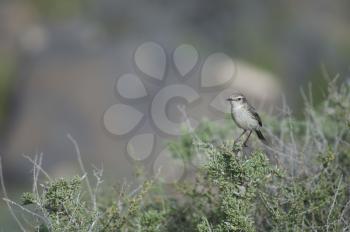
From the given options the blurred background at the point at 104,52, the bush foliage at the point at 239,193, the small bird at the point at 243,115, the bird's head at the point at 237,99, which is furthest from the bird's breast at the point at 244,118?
the blurred background at the point at 104,52

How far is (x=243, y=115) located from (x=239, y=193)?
1.04 m

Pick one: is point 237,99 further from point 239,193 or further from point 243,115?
point 239,193

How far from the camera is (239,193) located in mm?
5977

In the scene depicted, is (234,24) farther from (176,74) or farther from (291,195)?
(291,195)

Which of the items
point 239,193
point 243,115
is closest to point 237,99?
point 243,115

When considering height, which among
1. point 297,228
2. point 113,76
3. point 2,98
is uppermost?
point 297,228

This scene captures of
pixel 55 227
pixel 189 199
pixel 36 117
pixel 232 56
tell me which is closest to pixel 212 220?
pixel 189 199

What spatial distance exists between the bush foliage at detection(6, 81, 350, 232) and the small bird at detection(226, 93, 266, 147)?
211 mm

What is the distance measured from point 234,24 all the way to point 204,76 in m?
6.65

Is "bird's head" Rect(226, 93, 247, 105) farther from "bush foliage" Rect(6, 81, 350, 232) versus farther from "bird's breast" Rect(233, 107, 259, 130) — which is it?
"bush foliage" Rect(6, 81, 350, 232)

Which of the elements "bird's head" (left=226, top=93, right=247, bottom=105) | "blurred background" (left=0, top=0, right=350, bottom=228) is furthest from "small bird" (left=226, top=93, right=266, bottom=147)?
"blurred background" (left=0, top=0, right=350, bottom=228)

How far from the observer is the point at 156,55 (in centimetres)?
1731

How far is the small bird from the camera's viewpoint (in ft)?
22.4

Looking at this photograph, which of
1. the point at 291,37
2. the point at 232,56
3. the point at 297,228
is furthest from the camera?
the point at 291,37
